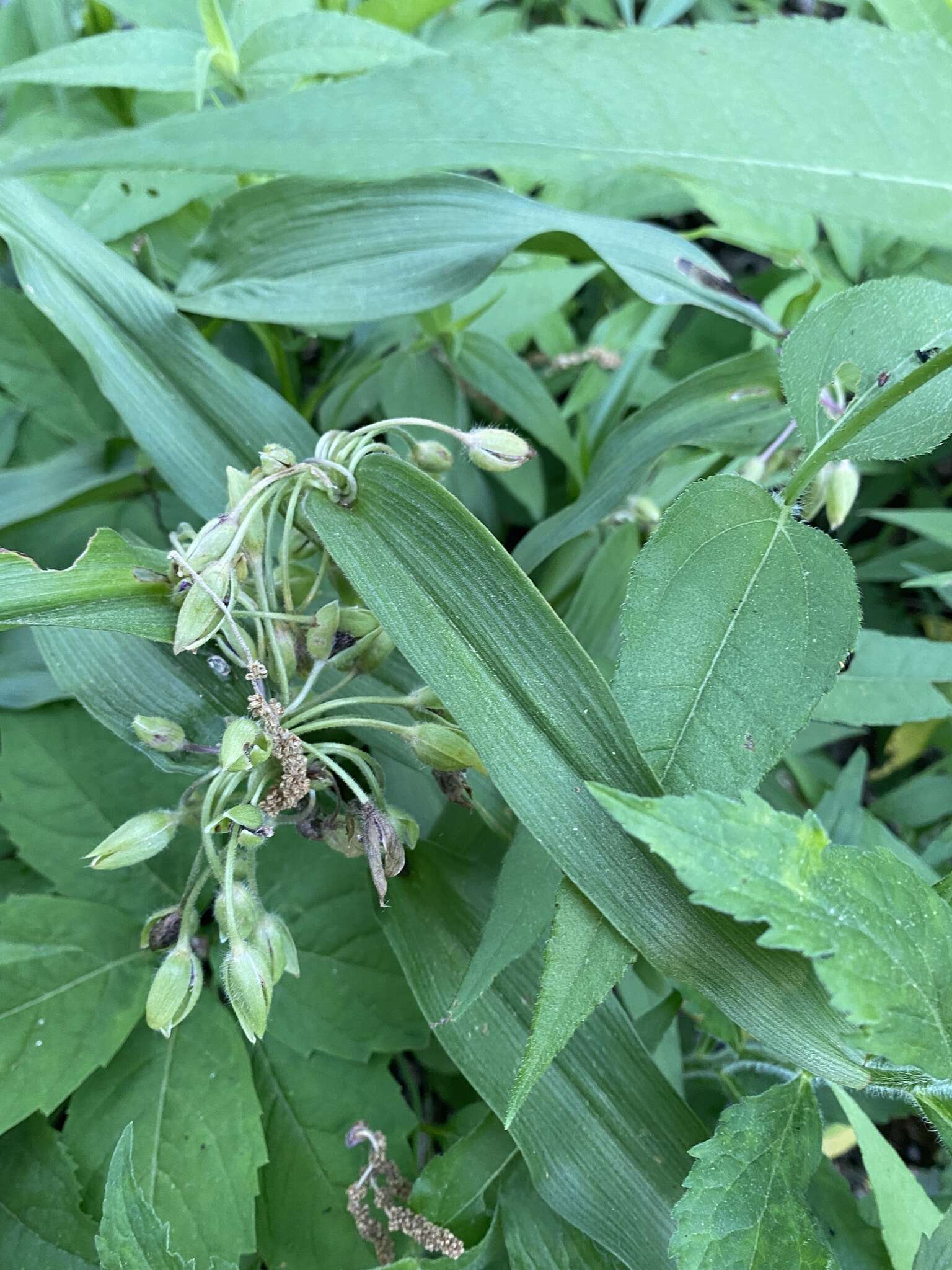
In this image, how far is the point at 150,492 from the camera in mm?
1145

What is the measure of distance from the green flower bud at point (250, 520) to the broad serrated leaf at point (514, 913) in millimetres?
314

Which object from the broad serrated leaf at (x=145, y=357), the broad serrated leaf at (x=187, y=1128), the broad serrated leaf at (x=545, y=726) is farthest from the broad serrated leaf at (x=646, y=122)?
the broad serrated leaf at (x=187, y=1128)

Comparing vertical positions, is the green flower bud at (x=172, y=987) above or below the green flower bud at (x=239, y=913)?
below

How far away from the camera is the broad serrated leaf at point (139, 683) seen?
0.75 metres

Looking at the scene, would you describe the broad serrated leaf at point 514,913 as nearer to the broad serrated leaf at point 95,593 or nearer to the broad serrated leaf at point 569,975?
the broad serrated leaf at point 569,975

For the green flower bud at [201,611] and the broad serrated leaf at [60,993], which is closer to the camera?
the green flower bud at [201,611]

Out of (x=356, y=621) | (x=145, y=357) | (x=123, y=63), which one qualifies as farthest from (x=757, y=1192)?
(x=123, y=63)

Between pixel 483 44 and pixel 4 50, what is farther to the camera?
pixel 4 50

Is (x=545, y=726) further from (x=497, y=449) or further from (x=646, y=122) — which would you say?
(x=646, y=122)

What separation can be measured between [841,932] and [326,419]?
0.91 m

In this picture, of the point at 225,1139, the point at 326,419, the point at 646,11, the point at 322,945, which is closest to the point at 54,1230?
the point at 225,1139

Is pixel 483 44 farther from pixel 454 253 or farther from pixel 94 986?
pixel 94 986

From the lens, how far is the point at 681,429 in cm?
99

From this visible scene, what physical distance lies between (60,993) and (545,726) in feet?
2.06
